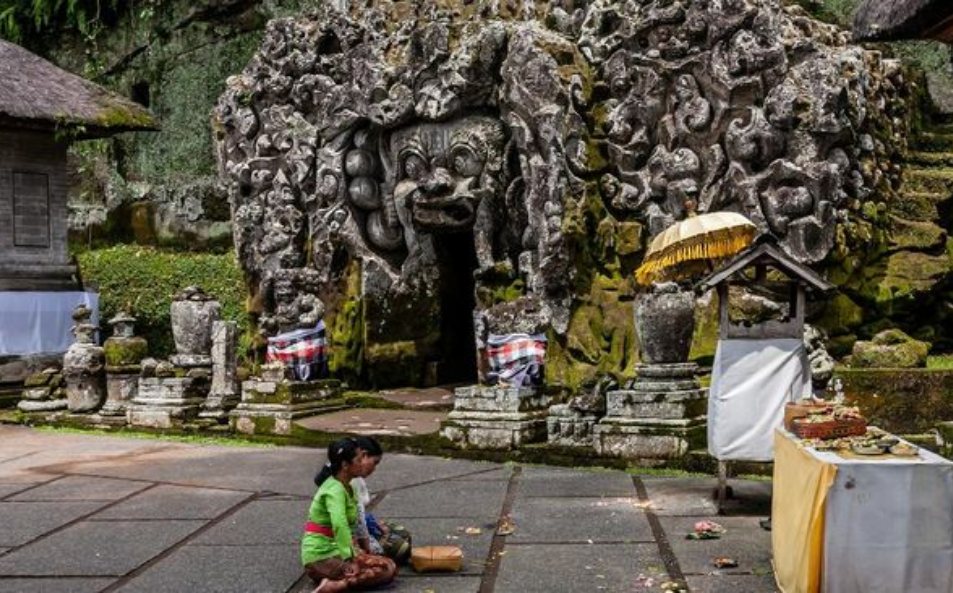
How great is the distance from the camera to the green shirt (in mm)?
6223

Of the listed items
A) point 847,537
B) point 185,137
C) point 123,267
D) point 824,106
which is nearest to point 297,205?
point 123,267

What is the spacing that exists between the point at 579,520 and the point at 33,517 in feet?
14.0

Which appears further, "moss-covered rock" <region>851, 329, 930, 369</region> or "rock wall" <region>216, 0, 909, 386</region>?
"rock wall" <region>216, 0, 909, 386</region>

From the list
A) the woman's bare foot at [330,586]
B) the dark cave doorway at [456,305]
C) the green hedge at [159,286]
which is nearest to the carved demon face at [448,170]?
the dark cave doorway at [456,305]

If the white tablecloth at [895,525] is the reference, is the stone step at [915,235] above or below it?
above

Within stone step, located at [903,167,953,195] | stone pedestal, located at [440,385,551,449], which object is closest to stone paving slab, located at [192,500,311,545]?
stone pedestal, located at [440,385,551,449]

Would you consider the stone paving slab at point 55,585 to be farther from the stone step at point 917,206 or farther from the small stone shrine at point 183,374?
the stone step at point 917,206

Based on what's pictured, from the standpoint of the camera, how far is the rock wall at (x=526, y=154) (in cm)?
1365

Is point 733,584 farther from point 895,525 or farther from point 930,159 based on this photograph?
point 930,159

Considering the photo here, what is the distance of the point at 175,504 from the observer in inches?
367

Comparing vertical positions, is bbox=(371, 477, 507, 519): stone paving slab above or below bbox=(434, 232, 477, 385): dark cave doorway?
below

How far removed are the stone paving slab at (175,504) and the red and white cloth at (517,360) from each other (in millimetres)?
3378

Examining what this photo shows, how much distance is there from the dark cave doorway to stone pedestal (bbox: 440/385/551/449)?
5.65 m

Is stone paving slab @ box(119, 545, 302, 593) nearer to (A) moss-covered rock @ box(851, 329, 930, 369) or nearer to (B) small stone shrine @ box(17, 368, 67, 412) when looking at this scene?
(A) moss-covered rock @ box(851, 329, 930, 369)
